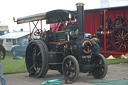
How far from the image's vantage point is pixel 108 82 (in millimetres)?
7512

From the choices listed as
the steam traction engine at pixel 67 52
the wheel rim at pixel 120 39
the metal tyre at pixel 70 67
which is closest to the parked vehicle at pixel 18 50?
the wheel rim at pixel 120 39

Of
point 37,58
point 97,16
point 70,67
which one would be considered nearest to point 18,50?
point 97,16

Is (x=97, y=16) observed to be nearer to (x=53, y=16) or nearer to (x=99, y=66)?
(x=53, y=16)

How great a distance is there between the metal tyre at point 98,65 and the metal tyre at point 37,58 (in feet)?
4.85

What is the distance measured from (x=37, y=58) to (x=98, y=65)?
197cm

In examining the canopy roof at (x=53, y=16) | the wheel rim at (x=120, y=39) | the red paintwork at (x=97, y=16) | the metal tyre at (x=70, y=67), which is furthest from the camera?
the red paintwork at (x=97, y=16)

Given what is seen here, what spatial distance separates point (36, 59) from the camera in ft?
28.8

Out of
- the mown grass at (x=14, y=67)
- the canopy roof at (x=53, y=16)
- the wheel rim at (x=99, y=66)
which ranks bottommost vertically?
the mown grass at (x=14, y=67)

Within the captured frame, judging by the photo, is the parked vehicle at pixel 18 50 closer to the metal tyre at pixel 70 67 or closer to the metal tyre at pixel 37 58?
the metal tyre at pixel 37 58

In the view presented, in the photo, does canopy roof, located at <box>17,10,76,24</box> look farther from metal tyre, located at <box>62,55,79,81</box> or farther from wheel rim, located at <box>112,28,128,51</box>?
wheel rim, located at <box>112,28,128,51</box>

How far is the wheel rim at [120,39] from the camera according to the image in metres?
14.7

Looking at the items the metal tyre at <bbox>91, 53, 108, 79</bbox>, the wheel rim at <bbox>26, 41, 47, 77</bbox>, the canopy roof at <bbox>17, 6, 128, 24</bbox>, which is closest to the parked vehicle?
the canopy roof at <bbox>17, 6, 128, 24</bbox>

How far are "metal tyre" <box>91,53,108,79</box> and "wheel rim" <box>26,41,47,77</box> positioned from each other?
1.54 metres

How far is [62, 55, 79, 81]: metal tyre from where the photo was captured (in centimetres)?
744
